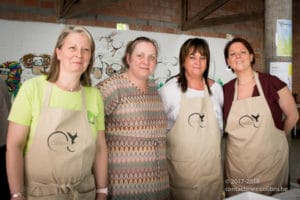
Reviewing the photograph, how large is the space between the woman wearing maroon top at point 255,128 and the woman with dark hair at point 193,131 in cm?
11

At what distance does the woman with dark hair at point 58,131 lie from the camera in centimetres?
153

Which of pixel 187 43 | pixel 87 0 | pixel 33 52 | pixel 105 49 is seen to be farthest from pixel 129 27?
pixel 187 43

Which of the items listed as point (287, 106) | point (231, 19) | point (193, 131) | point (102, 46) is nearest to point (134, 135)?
point (193, 131)

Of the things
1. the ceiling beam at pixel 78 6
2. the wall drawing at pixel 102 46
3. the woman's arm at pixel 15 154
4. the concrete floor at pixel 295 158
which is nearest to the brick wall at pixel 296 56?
the concrete floor at pixel 295 158

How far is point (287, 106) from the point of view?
219 cm

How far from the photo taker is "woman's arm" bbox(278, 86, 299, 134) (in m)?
2.17

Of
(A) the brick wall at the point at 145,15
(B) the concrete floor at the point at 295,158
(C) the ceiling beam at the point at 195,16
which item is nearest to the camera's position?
(B) the concrete floor at the point at 295,158

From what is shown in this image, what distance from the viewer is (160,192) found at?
1.95 m

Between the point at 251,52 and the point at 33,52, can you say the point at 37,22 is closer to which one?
the point at 33,52

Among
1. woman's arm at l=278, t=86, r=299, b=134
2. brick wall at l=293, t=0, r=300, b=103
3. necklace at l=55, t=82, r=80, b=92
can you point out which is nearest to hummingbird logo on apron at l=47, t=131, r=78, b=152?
necklace at l=55, t=82, r=80, b=92

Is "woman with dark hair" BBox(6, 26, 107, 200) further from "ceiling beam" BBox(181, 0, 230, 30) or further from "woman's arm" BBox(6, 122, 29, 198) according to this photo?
"ceiling beam" BBox(181, 0, 230, 30)

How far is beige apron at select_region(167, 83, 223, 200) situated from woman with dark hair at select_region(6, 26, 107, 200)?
1.95 feet

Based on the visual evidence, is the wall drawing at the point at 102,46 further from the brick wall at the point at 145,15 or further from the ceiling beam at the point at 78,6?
the ceiling beam at the point at 78,6

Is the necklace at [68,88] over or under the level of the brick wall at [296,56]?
under
